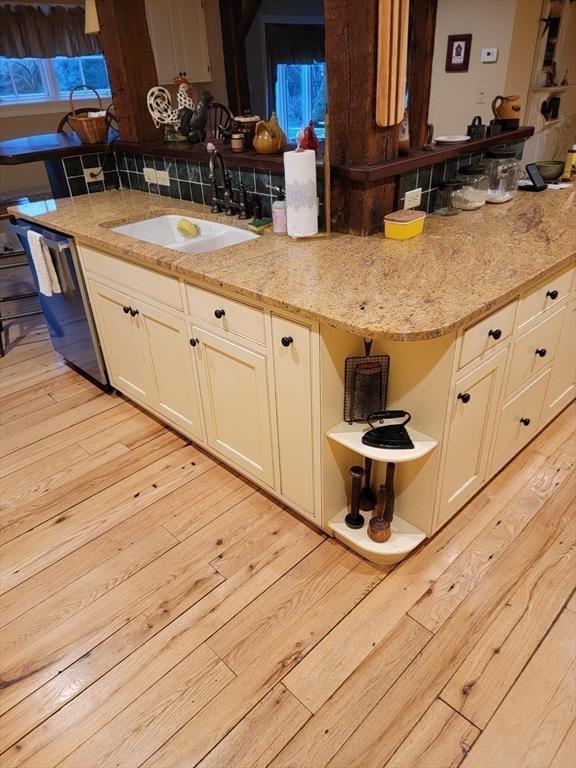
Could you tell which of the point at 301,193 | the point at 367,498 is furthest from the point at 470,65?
the point at 367,498

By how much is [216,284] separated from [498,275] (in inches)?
35.2

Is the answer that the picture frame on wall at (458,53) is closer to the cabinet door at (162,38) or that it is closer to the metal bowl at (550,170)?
the metal bowl at (550,170)

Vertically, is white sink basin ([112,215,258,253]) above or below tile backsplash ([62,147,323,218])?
below

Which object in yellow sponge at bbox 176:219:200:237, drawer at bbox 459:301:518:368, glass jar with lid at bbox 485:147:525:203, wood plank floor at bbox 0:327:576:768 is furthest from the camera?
yellow sponge at bbox 176:219:200:237

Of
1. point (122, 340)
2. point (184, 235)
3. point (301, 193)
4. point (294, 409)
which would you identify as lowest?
point (122, 340)

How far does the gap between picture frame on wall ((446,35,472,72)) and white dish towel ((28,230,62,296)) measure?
4088mm

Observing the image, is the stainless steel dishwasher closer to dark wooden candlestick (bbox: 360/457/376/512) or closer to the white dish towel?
the white dish towel

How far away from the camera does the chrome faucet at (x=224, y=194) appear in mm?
2363

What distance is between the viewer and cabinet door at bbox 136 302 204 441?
2.10m

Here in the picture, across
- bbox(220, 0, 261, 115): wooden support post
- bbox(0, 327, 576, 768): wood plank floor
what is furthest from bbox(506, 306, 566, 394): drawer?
bbox(220, 0, 261, 115): wooden support post

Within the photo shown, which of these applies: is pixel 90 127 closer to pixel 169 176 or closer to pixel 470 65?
pixel 169 176

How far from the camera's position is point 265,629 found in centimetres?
163

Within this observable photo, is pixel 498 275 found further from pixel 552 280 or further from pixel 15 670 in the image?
pixel 15 670

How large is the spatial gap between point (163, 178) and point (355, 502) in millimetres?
2038
